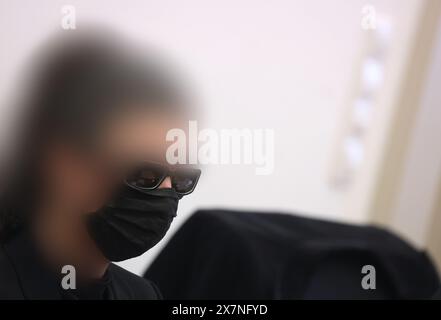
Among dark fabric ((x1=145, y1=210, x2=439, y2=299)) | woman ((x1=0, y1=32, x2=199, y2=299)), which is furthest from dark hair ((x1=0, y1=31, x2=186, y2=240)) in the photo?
dark fabric ((x1=145, y1=210, x2=439, y2=299))

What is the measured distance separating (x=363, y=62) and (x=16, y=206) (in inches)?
27.2

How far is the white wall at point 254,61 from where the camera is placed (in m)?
0.45

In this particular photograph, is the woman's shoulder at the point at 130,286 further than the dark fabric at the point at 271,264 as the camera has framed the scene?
No

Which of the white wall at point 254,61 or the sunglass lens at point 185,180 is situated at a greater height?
the white wall at point 254,61

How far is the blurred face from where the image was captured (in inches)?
15.7

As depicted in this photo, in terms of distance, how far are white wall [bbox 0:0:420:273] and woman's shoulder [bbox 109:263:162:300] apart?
12 millimetres

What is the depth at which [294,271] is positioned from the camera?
0.65 metres

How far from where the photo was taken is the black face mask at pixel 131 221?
41cm

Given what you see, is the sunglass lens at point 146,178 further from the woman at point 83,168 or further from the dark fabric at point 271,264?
the dark fabric at point 271,264

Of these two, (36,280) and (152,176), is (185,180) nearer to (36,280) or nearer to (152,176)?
(152,176)

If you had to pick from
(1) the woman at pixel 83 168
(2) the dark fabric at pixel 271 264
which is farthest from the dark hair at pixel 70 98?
(2) the dark fabric at pixel 271 264

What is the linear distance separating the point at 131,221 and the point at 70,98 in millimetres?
111

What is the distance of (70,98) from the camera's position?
0.39 meters

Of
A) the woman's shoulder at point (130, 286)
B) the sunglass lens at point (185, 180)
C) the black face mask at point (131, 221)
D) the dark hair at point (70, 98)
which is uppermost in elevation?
the dark hair at point (70, 98)
